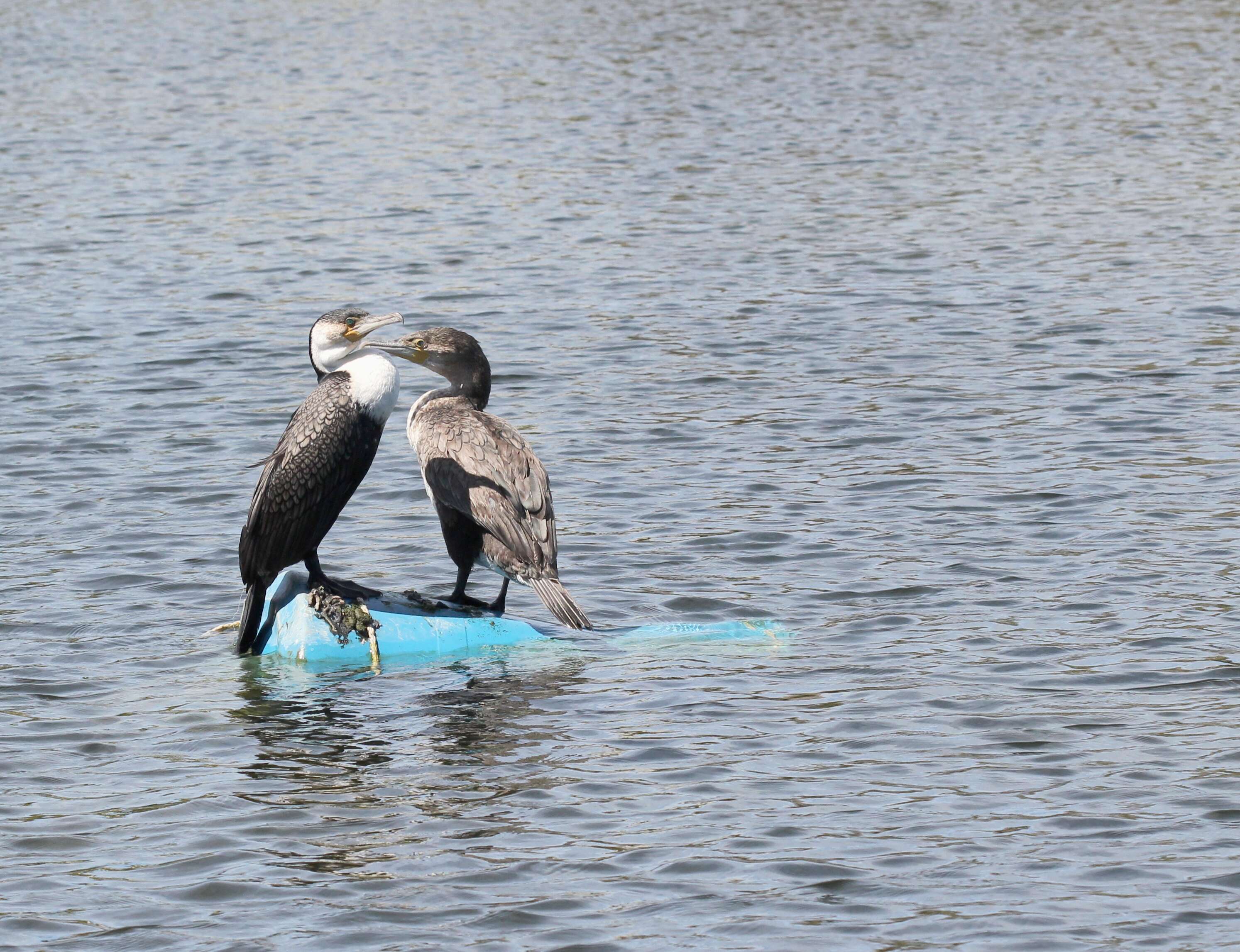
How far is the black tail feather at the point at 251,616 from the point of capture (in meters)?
8.51

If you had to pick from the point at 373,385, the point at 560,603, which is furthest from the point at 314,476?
the point at 560,603

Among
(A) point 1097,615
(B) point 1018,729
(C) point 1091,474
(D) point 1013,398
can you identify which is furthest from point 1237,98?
(B) point 1018,729

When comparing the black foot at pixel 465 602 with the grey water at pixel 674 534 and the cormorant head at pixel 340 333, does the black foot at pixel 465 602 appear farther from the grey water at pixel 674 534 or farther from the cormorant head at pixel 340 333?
the cormorant head at pixel 340 333

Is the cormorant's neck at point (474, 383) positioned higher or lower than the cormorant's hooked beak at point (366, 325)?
lower

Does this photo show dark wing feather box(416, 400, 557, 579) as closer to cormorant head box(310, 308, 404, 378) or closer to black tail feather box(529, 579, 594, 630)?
black tail feather box(529, 579, 594, 630)

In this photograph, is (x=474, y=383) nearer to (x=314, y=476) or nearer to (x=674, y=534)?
(x=314, y=476)

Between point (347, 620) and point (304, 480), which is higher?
point (304, 480)

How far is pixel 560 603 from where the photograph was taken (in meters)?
8.21

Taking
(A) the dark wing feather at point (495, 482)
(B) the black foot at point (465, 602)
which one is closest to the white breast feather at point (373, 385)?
(A) the dark wing feather at point (495, 482)

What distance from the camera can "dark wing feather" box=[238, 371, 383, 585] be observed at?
8.38 metres

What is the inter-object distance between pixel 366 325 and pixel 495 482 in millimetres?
956

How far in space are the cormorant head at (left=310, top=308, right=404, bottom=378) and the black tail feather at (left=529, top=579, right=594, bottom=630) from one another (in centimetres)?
139

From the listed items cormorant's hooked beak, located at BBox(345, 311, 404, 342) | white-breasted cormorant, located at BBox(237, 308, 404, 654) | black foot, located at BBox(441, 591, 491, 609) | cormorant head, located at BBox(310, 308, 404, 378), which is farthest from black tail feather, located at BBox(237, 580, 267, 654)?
cormorant's hooked beak, located at BBox(345, 311, 404, 342)

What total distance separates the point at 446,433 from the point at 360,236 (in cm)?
1097
